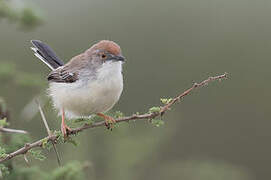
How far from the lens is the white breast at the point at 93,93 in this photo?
533cm

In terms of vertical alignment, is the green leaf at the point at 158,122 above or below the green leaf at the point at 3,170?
above

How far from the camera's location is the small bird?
5348 mm

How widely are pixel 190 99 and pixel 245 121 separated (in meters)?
→ 1.35

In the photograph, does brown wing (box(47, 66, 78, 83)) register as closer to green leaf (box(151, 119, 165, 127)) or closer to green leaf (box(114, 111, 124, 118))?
green leaf (box(114, 111, 124, 118))

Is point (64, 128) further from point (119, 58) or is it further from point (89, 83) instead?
point (119, 58)

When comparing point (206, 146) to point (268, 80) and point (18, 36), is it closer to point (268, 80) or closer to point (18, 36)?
point (268, 80)

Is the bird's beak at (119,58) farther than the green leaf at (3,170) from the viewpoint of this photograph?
Yes

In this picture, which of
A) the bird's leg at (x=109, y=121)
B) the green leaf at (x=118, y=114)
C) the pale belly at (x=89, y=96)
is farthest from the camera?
the pale belly at (x=89, y=96)

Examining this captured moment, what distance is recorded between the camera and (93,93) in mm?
5355

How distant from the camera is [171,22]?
45.4 feet

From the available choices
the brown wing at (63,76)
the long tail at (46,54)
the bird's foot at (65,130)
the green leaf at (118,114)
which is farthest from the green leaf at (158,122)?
the long tail at (46,54)

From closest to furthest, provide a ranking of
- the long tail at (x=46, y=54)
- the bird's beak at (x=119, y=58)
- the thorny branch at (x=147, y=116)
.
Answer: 1. the thorny branch at (x=147, y=116)
2. the bird's beak at (x=119, y=58)
3. the long tail at (x=46, y=54)

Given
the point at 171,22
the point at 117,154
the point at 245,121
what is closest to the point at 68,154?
the point at 117,154

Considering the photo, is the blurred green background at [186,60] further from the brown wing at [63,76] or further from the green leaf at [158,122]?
the green leaf at [158,122]
